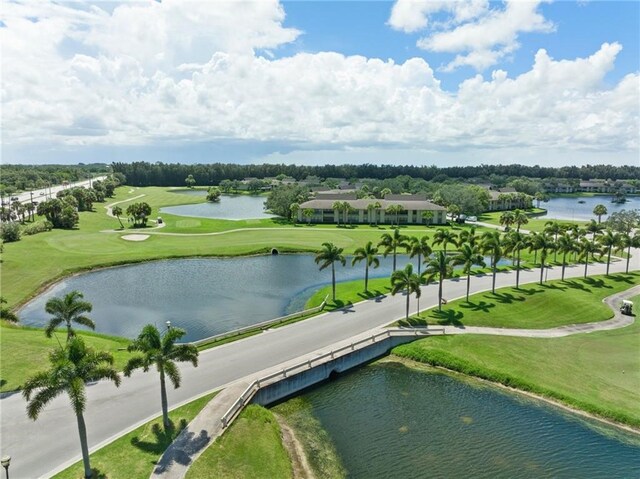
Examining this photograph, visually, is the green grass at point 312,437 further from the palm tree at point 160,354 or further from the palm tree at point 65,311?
the palm tree at point 65,311

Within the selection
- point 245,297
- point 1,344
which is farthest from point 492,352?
point 1,344

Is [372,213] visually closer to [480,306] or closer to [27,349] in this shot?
[480,306]

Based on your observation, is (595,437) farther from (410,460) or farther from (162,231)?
(162,231)

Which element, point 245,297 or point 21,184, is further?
point 21,184

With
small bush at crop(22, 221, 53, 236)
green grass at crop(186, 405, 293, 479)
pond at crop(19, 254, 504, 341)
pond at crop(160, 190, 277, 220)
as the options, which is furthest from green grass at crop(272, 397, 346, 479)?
pond at crop(160, 190, 277, 220)

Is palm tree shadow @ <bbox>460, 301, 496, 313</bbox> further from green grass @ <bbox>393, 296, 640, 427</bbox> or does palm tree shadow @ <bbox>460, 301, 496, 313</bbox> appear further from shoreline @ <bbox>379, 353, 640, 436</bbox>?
shoreline @ <bbox>379, 353, 640, 436</bbox>

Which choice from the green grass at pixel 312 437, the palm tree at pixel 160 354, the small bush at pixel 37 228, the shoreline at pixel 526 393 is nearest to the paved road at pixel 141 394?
the palm tree at pixel 160 354
